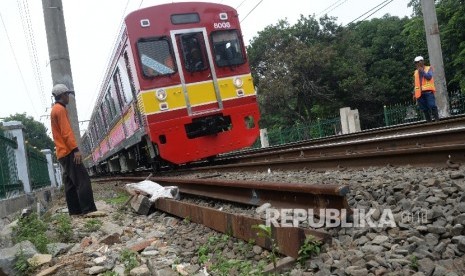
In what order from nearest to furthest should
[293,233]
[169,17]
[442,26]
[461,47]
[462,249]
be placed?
[462,249], [293,233], [169,17], [461,47], [442,26]

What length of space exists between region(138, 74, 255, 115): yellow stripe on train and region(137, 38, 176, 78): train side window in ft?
1.29

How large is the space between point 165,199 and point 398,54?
36.8 metres

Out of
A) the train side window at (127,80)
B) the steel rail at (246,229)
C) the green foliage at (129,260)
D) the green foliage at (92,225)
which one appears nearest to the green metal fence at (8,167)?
the green foliage at (92,225)

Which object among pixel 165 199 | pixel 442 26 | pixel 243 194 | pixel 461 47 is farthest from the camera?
pixel 442 26

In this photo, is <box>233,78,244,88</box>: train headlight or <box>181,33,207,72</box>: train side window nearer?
<box>181,33,207,72</box>: train side window

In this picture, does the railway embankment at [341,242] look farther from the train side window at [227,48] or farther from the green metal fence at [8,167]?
the train side window at [227,48]

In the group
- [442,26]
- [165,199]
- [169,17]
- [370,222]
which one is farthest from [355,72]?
[370,222]

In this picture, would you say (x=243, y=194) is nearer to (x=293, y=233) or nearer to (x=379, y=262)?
(x=293, y=233)

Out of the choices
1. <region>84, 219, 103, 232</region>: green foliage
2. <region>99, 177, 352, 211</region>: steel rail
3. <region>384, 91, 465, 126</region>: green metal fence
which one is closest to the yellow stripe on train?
<region>99, 177, 352, 211</region>: steel rail

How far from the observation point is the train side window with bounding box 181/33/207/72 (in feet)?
32.1

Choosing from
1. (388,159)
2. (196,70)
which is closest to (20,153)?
(196,70)

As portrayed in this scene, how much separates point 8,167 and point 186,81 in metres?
3.86

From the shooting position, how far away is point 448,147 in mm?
4340

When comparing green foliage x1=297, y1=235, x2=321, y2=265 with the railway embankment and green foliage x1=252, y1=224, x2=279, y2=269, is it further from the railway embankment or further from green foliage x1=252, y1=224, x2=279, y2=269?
green foliage x1=252, y1=224, x2=279, y2=269
